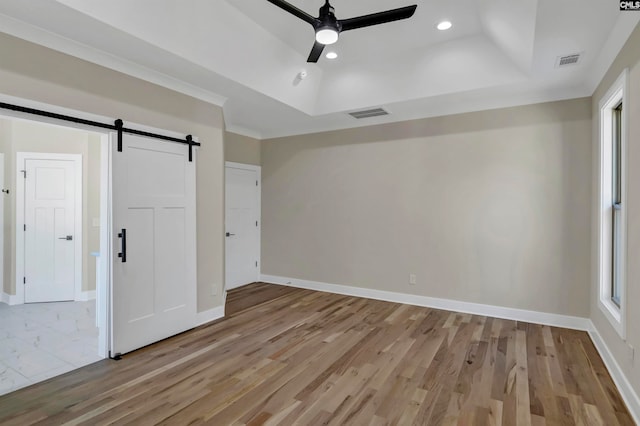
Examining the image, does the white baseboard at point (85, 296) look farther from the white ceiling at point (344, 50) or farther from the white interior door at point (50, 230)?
the white ceiling at point (344, 50)

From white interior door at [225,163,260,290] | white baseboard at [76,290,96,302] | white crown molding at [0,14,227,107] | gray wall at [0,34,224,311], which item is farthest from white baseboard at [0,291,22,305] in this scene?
white crown molding at [0,14,227,107]

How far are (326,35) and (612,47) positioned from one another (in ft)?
7.86

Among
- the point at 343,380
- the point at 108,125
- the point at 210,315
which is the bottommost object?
the point at 343,380

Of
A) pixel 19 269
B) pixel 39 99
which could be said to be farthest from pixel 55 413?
pixel 19 269

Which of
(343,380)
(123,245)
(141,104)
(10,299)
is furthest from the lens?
(10,299)

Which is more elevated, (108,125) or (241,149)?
(241,149)

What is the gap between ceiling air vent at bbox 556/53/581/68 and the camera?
3053mm

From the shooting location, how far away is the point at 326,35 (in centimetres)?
261

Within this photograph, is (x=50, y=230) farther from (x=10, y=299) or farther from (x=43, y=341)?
(x=43, y=341)

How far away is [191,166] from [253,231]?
259 centimetres

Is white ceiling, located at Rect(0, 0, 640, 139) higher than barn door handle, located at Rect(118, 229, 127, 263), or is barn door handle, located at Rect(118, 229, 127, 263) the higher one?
white ceiling, located at Rect(0, 0, 640, 139)

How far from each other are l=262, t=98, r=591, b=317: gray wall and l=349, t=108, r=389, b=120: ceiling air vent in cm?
31

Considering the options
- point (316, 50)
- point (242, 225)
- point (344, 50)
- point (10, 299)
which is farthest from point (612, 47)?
point (10, 299)
